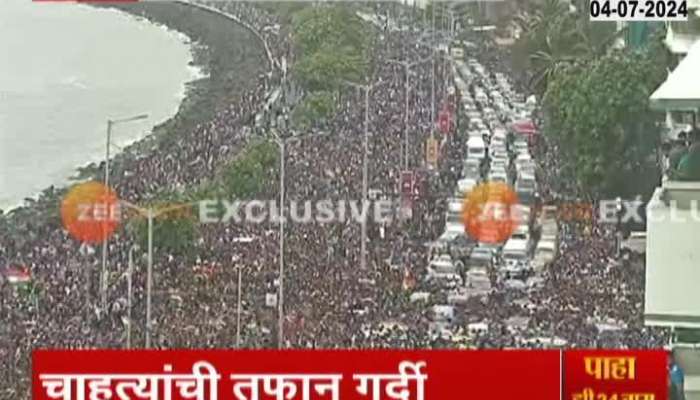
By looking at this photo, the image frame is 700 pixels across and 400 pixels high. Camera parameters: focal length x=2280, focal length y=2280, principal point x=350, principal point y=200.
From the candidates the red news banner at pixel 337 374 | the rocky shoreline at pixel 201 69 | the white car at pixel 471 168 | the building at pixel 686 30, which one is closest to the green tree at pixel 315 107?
the rocky shoreline at pixel 201 69

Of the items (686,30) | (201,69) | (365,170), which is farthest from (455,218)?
(201,69)

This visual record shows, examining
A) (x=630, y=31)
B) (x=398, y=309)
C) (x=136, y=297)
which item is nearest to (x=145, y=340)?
(x=136, y=297)

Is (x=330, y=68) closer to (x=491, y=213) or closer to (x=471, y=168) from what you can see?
(x=471, y=168)

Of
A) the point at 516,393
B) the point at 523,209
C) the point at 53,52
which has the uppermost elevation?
the point at 53,52

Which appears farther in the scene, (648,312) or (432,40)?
(432,40)

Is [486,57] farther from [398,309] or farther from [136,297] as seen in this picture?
[136,297]

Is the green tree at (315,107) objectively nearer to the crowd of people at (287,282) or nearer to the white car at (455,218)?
the crowd of people at (287,282)

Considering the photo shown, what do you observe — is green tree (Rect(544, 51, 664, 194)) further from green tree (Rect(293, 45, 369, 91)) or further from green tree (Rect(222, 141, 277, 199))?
green tree (Rect(222, 141, 277, 199))
